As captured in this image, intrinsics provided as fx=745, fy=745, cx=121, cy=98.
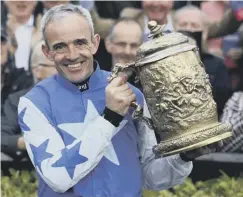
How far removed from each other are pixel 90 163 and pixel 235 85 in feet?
10.9

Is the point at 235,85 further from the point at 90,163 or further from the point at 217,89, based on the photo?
the point at 90,163

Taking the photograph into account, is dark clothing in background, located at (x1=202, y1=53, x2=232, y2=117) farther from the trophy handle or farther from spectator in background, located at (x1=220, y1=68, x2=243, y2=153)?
the trophy handle

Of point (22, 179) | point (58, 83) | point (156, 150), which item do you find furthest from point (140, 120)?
point (22, 179)

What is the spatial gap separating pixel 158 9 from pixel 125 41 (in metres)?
0.79

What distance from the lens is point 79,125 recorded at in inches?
125

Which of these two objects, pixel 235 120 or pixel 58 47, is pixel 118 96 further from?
pixel 235 120

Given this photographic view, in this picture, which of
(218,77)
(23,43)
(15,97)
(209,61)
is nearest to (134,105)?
(15,97)

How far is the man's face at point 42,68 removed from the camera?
5.84m

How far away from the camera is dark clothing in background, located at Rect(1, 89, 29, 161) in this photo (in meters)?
5.73

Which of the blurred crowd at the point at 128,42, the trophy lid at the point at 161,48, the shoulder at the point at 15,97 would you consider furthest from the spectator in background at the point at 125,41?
the trophy lid at the point at 161,48

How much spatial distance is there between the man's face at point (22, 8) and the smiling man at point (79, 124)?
3952 mm

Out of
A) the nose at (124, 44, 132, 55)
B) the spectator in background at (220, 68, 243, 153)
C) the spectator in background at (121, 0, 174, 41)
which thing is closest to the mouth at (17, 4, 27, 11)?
the spectator in background at (121, 0, 174, 41)

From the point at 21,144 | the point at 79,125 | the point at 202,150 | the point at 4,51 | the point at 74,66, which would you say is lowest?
the point at 21,144

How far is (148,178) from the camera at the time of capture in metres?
3.40
